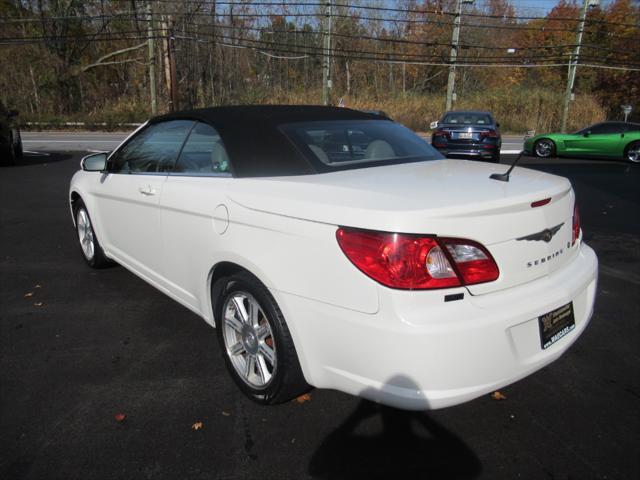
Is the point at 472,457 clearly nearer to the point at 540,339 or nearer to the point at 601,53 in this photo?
the point at 540,339

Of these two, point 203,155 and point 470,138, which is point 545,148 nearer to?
point 470,138

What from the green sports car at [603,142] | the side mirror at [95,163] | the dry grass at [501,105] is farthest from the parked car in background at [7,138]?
the dry grass at [501,105]

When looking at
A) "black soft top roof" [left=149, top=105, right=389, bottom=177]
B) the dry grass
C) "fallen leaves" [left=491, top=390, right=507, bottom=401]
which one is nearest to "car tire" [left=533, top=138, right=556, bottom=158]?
the dry grass

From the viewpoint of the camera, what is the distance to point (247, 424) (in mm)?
2424

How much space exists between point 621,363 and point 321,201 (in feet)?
Answer: 7.51

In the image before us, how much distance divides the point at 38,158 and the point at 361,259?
13.9 metres

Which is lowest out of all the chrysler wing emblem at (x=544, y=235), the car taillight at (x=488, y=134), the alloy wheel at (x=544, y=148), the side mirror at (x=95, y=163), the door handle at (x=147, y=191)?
the alloy wheel at (x=544, y=148)

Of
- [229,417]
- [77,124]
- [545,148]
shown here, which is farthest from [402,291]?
[77,124]

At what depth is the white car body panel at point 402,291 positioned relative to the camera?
187 cm

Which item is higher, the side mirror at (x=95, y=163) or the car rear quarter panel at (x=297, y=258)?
the side mirror at (x=95, y=163)

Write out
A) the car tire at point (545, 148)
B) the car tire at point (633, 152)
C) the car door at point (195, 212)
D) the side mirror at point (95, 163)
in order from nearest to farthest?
the car door at point (195, 212), the side mirror at point (95, 163), the car tire at point (633, 152), the car tire at point (545, 148)

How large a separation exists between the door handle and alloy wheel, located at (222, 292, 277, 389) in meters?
1.03

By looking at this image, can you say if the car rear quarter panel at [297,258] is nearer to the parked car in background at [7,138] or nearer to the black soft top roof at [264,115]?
the black soft top roof at [264,115]

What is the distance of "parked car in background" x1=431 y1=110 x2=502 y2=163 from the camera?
493 inches
